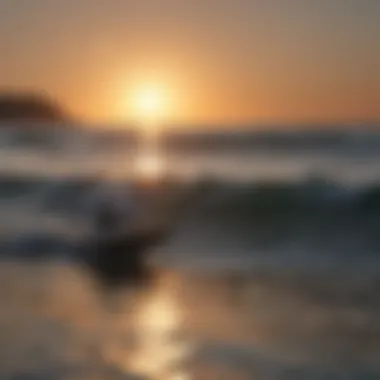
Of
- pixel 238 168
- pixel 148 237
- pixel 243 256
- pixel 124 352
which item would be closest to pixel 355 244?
pixel 243 256

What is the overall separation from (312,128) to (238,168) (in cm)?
450

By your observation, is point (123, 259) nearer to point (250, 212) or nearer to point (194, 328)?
point (194, 328)

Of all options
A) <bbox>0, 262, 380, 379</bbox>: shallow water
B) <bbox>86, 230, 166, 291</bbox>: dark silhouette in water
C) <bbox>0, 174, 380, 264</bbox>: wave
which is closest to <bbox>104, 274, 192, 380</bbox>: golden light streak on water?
<bbox>0, 262, 380, 379</bbox>: shallow water

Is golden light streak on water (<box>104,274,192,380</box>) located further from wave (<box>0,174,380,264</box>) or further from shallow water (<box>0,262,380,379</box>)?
wave (<box>0,174,380,264</box>)

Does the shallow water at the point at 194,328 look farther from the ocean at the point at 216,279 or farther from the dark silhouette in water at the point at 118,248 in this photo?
the dark silhouette in water at the point at 118,248

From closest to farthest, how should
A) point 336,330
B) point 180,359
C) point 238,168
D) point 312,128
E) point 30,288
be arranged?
1. point 180,359
2. point 336,330
3. point 30,288
4. point 238,168
5. point 312,128

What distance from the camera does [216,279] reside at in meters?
6.00

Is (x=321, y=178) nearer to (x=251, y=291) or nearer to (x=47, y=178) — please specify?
(x=47, y=178)

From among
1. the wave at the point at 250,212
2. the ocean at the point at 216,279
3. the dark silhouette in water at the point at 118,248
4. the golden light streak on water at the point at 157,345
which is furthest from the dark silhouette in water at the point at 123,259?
the golden light streak on water at the point at 157,345

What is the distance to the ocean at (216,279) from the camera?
12.3 ft

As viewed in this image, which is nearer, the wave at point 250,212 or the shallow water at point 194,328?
the shallow water at point 194,328

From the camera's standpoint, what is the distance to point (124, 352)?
12.6 ft

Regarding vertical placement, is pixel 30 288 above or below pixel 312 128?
below

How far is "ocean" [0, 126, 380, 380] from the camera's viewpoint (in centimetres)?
374
